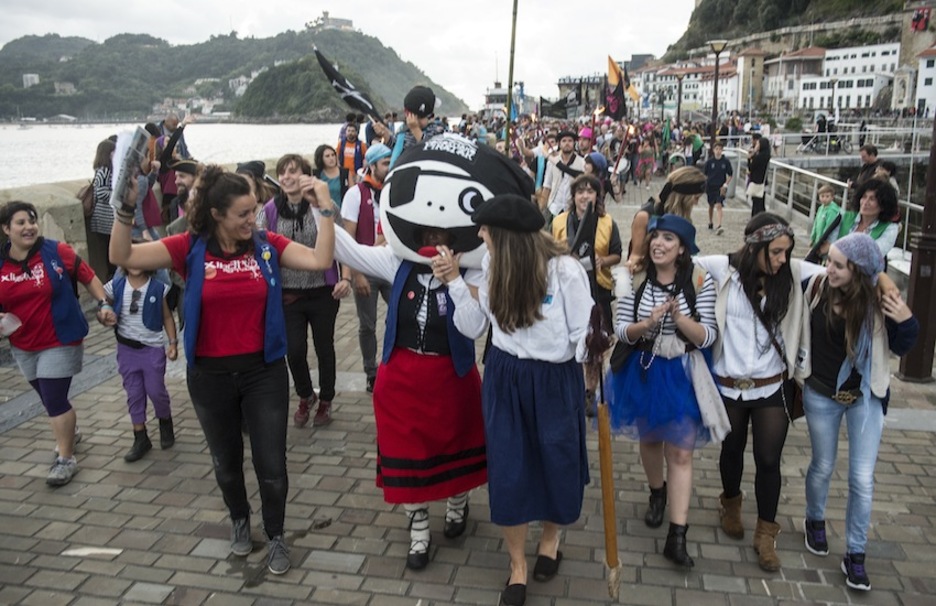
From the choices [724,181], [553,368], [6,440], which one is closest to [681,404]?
[553,368]

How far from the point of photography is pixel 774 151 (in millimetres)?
34188

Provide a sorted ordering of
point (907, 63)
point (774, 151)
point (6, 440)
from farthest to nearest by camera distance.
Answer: point (907, 63), point (774, 151), point (6, 440)

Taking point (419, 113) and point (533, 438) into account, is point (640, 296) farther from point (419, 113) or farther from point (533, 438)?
point (419, 113)

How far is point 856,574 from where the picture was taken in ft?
10.9

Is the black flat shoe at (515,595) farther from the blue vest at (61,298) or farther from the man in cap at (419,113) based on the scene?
the blue vest at (61,298)

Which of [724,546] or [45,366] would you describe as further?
[45,366]

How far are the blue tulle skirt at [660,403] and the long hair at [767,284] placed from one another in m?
0.32

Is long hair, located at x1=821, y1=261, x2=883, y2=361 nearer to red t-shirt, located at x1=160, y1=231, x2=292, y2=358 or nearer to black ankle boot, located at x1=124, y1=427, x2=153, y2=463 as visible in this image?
red t-shirt, located at x1=160, y1=231, x2=292, y2=358

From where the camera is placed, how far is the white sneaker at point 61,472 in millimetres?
4438

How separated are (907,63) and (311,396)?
4115 inches

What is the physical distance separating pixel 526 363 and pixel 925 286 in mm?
4316

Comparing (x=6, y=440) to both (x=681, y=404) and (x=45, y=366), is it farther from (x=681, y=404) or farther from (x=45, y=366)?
(x=681, y=404)

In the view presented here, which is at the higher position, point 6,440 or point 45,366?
point 45,366

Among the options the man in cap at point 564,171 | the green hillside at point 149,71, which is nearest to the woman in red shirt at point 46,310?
the man in cap at point 564,171
